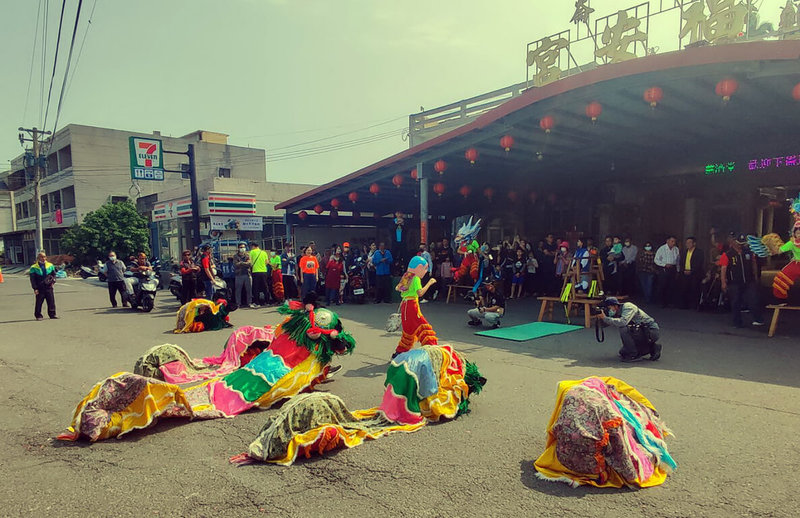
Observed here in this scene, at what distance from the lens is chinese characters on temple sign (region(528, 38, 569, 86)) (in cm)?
1003

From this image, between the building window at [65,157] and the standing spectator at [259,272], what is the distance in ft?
115

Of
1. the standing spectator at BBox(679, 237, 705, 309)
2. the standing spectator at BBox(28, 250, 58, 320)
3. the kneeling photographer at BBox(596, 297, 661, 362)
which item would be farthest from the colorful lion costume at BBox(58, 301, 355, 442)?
the standing spectator at BBox(679, 237, 705, 309)

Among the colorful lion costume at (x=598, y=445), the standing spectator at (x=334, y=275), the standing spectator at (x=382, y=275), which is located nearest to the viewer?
the colorful lion costume at (x=598, y=445)

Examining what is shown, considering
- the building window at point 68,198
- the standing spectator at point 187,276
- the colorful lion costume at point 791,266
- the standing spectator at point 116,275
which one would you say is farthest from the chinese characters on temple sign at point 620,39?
the building window at point 68,198

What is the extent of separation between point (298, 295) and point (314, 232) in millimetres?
7255

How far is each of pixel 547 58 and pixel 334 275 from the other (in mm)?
7719

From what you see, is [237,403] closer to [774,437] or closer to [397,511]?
[397,511]

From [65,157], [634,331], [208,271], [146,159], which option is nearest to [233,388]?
[634,331]

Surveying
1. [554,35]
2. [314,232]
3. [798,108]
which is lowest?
[314,232]

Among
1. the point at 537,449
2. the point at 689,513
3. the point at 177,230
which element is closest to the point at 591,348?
the point at 537,449

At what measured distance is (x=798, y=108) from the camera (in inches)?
390

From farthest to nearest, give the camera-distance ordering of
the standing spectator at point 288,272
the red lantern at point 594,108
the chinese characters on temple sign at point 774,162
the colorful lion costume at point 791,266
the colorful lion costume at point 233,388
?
the standing spectator at point 288,272 < the chinese characters on temple sign at point 774,162 < the red lantern at point 594,108 < the colorful lion costume at point 791,266 < the colorful lion costume at point 233,388

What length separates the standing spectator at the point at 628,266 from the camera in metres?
13.1

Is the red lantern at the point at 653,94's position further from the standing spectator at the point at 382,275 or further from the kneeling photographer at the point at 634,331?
the standing spectator at the point at 382,275
